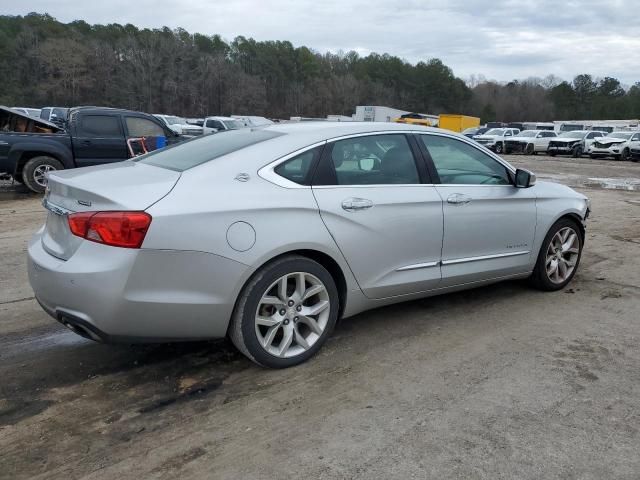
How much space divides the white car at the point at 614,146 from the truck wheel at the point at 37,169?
28.4 metres

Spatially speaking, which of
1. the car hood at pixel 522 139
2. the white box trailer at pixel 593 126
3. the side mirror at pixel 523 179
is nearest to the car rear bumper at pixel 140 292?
the side mirror at pixel 523 179

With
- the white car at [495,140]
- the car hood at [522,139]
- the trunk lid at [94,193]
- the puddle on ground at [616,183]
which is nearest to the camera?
the trunk lid at [94,193]

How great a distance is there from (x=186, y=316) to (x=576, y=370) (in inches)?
99.2

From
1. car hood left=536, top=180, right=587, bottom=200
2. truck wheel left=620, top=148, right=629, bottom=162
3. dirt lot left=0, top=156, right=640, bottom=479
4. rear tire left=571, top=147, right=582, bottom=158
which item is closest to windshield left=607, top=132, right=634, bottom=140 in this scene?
truck wheel left=620, top=148, right=629, bottom=162

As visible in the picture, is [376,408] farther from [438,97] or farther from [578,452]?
[438,97]

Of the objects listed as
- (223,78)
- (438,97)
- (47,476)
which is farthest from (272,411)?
(438,97)

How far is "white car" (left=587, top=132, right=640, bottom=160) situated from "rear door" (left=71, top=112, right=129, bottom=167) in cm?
2725

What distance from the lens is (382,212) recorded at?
4.02 metres

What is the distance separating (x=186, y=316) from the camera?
3.31 meters

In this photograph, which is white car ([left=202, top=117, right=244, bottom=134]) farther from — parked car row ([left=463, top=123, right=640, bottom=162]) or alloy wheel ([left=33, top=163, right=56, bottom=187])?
alloy wheel ([left=33, top=163, right=56, bottom=187])

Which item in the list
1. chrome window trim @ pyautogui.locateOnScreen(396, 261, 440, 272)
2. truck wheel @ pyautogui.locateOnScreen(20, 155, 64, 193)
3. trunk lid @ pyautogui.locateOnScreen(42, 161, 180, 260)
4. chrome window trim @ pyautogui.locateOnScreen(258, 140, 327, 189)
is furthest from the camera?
truck wheel @ pyautogui.locateOnScreen(20, 155, 64, 193)

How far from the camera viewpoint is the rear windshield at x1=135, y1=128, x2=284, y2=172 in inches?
149

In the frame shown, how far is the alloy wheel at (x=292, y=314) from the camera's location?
358 centimetres

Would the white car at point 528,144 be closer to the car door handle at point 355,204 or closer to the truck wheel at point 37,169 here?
the truck wheel at point 37,169
